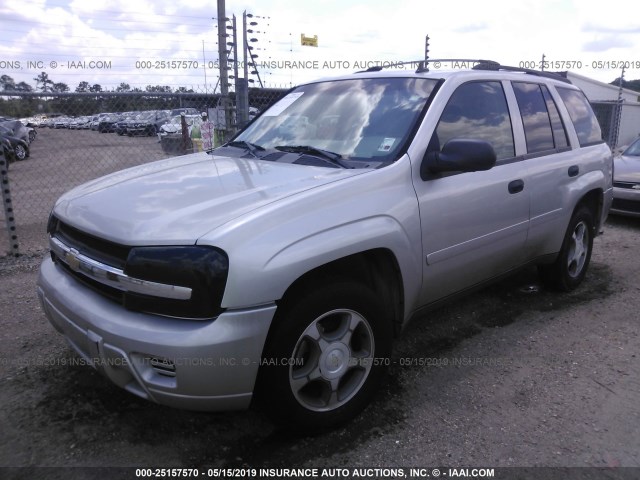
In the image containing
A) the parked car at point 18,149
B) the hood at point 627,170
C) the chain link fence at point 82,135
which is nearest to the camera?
the chain link fence at point 82,135

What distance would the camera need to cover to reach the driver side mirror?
9.20 ft

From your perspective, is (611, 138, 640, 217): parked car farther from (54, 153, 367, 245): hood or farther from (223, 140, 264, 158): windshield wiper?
(54, 153, 367, 245): hood

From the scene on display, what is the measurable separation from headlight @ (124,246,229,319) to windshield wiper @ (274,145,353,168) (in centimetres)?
110

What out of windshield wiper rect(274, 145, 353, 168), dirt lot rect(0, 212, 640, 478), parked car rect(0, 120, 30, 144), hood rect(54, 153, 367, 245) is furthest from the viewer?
parked car rect(0, 120, 30, 144)

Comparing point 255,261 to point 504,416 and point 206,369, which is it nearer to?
point 206,369

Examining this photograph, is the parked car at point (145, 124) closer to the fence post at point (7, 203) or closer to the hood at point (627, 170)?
the fence post at point (7, 203)

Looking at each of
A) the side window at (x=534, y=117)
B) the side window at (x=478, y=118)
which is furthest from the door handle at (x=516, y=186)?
the side window at (x=534, y=117)

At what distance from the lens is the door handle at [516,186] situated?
3.46 meters

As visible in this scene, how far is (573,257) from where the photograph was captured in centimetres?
457

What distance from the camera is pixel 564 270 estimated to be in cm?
445

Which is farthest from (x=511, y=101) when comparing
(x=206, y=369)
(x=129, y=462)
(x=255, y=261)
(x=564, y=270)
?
(x=129, y=462)

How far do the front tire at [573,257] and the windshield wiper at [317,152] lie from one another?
238 cm

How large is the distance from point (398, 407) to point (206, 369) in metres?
1.26

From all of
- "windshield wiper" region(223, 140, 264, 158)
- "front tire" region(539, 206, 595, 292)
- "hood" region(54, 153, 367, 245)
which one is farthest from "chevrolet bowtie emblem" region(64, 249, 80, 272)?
"front tire" region(539, 206, 595, 292)
